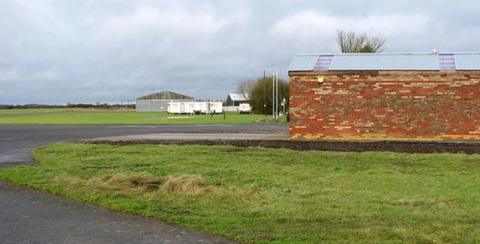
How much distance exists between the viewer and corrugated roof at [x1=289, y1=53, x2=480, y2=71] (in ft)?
75.8

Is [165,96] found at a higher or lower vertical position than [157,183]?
higher

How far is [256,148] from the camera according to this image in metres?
18.4

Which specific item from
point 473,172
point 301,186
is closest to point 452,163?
point 473,172

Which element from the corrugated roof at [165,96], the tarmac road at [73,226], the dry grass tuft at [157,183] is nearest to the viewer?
the tarmac road at [73,226]

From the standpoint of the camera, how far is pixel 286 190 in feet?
34.8

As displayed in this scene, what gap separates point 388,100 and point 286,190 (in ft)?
44.7

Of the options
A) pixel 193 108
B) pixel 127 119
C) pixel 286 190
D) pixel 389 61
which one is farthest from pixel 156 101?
pixel 286 190

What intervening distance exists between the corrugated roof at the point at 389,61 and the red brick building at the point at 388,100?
0.04m

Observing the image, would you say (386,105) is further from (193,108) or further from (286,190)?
(193,108)

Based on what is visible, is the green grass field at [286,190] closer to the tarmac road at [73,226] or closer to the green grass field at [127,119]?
the tarmac road at [73,226]

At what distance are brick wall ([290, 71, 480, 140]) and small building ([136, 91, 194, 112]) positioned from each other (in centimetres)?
12159

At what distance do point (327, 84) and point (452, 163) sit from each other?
31.3 ft

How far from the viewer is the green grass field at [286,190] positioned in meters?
7.34

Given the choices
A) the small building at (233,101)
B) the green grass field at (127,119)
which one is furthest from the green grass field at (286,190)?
the small building at (233,101)
